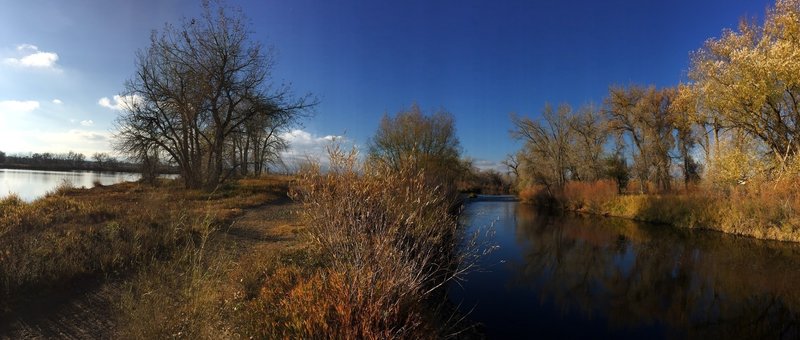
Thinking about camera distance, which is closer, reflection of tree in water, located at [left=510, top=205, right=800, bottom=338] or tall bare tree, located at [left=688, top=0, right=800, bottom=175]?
reflection of tree in water, located at [left=510, top=205, right=800, bottom=338]

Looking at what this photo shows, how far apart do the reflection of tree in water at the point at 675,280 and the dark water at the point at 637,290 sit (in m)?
0.02

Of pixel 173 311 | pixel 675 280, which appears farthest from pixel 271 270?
pixel 675 280

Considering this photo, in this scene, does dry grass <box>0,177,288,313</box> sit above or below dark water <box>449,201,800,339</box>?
above

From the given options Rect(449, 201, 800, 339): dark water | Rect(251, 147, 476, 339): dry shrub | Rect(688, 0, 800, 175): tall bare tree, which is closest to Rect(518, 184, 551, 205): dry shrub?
Rect(688, 0, 800, 175): tall bare tree

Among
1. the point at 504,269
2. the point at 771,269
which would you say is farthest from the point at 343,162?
the point at 771,269

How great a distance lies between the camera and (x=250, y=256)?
7.22 m

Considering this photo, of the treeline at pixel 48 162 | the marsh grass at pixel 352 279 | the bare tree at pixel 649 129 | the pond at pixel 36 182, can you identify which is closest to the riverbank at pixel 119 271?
the marsh grass at pixel 352 279

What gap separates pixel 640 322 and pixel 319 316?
23.2ft

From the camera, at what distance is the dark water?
764 centimetres

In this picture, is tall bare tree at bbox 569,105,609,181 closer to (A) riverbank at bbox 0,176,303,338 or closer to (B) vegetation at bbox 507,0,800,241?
(B) vegetation at bbox 507,0,800,241

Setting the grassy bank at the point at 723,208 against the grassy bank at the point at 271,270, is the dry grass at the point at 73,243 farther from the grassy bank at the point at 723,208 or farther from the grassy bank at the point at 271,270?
the grassy bank at the point at 723,208

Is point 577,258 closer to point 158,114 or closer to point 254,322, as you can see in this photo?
point 254,322

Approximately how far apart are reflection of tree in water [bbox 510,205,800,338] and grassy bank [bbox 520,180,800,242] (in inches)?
48.7

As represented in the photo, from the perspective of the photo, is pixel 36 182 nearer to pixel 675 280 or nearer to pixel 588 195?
pixel 675 280
